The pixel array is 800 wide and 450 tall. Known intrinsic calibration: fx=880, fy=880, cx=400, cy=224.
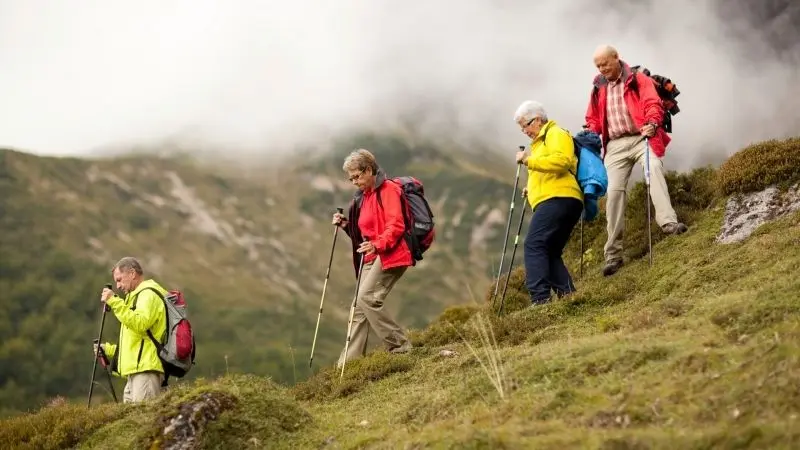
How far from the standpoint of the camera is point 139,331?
1165 cm

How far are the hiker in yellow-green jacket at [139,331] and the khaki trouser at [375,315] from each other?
2.76 m

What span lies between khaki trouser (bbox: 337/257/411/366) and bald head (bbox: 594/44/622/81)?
4696 millimetres

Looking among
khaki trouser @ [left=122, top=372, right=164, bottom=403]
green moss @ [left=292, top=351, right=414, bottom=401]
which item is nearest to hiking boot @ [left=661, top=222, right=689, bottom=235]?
green moss @ [left=292, top=351, right=414, bottom=401]

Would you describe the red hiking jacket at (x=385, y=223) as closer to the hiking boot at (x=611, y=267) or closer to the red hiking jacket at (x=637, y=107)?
the hiking boot at (x=611, y=267)

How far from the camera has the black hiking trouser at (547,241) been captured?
13.2m

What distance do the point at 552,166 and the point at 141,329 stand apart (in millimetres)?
6214

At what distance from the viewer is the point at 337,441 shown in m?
8.76

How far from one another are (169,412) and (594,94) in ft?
29.5

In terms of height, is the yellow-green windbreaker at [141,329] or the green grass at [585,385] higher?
the yellow-green windbreaker at [141,329]

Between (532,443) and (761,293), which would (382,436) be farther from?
(761,293)

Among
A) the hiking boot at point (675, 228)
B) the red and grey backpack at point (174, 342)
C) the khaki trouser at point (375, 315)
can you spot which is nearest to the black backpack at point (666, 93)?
the hiking boot at point (675, 228)

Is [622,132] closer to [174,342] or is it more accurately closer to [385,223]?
[385,223]

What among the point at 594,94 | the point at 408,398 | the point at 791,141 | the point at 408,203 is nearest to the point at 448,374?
the point at 408,398

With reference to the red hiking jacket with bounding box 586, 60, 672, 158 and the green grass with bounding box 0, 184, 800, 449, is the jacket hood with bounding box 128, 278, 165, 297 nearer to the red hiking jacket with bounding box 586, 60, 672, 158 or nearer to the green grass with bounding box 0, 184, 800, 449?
the green grass with bounding box 0, 184, 800, 449
